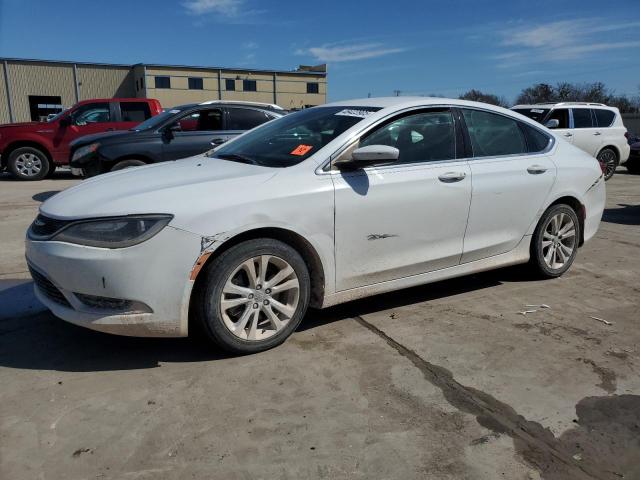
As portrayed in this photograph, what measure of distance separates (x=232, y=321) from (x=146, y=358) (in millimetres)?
600

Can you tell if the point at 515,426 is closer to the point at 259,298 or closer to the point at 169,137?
the point at 259,298

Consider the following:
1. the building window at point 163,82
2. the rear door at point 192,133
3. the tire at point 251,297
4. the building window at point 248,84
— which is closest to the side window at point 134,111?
the rear door at point 192,133

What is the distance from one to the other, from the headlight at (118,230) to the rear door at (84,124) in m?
10.4

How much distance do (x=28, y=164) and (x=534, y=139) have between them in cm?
1121

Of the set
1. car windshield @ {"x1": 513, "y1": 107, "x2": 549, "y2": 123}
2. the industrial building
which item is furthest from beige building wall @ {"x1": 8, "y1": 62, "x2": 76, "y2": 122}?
car windshield @ {"x1": 513, "y1": 107, "x2": 549, "y2": 123}

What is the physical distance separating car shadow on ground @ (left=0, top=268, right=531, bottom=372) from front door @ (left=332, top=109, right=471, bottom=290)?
56 cm

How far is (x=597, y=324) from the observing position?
4027 millimetres

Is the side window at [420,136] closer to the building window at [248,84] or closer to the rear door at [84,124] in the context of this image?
the rear door at [84,124]

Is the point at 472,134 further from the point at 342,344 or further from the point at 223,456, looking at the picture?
the point at 223,456

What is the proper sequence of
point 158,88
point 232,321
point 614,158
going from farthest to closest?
point 158,88, point 614,158, point 232,321

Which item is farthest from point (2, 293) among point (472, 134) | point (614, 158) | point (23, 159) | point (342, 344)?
point (614, 158)

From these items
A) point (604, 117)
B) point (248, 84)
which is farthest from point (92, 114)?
point (248, 84)

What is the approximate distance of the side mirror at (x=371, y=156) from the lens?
11.5ft

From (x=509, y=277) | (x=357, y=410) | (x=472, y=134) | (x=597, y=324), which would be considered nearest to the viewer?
(x=357, y=410)
